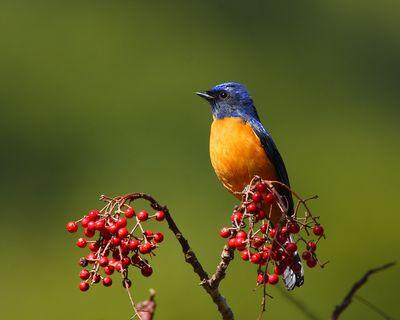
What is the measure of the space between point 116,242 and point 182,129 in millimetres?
8016

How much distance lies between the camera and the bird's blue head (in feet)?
20.4

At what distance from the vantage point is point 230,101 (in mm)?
6289

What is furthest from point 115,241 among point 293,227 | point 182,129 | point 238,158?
point 182,129

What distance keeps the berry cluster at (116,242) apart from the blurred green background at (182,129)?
4528 millimetres

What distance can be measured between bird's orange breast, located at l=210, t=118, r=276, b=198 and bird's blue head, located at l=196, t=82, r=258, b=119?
337mm

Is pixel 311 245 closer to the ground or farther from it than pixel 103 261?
closer to the ground

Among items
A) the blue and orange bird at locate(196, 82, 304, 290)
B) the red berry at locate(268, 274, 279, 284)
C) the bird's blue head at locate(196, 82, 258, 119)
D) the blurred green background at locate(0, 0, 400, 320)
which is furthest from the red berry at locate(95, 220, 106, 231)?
the blurred green background at locate(0, 0, 400, 320)

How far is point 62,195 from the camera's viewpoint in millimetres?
11500

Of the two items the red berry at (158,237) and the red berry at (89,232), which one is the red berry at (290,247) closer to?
the red berry at (158,237)

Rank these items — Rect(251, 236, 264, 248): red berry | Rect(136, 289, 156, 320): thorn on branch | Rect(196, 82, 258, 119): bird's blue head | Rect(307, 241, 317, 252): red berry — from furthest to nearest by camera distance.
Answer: Rect(196, 82, 258, 119): bird's blue head → Rect(307, 241, 317, 252): red berry → Rect(251, 236, 264, 248): red berry → Rect(136, 289, 156, 320): thorn on branch

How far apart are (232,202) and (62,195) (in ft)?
7.92

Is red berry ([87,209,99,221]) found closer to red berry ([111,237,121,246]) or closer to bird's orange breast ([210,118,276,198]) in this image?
red berry ([111,237,121,246])

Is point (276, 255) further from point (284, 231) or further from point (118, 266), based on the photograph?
point (118, 266)

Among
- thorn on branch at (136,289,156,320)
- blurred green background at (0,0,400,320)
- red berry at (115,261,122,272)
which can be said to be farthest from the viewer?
blurred green background at (0,0,400,320)
